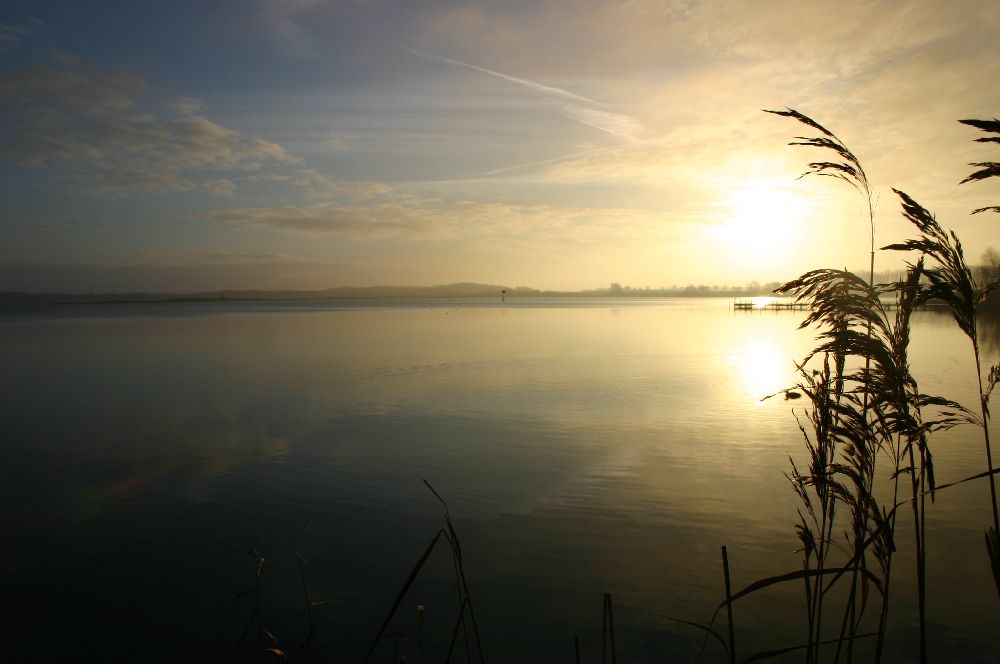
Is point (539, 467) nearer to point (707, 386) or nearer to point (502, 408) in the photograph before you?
point (502, 408)

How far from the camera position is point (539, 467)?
11.3 meters

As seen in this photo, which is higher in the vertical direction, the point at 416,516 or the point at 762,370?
the point at 762,370

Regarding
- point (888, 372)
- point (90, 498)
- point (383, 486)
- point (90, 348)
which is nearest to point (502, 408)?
point (383, 486)

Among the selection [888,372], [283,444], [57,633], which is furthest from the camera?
[283,444]

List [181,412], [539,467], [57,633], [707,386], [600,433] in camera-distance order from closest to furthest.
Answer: [57,633], [539,467], [600,433], [181,412], [707,386]

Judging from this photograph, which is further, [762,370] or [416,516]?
[762,370]

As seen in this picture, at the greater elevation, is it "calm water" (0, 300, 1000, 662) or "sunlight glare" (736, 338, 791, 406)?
"sunlight glare" (736, 338, 791, 406)

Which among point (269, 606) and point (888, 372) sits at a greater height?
point (888, 372)

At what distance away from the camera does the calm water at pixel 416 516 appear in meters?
6.16

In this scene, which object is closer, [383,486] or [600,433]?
[383,486]

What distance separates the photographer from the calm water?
20.2ft

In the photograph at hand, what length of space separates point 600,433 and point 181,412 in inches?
425

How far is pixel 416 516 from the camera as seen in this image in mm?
8867

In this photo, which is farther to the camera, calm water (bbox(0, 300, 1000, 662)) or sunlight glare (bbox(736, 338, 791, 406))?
sunlight glare (bbox(736, 338, 791, 406))
